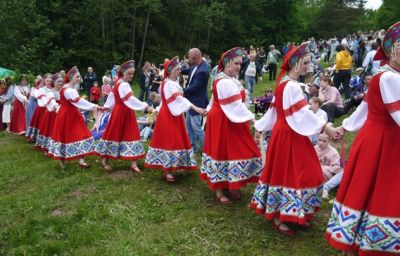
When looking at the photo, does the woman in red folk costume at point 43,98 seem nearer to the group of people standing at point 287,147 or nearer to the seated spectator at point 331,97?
the group of people standing at point 287,147

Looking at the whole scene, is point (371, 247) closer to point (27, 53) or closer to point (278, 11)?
point (27, 53)

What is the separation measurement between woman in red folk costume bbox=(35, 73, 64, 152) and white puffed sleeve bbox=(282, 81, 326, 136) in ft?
18.7

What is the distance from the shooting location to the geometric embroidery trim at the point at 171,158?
673cm

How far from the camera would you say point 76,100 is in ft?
25.2

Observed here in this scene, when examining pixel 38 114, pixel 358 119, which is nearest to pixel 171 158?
pixel 358 119

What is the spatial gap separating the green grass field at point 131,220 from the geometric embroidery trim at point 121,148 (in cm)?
36

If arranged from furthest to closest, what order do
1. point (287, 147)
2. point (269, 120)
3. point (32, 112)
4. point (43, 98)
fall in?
point (32, 112)
point (43, 98)
point (269, 120)
point (287, 147)

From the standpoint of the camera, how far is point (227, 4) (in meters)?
43.0

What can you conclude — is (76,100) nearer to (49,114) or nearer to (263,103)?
(49,114)

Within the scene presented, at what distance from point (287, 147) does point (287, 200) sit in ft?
1.82

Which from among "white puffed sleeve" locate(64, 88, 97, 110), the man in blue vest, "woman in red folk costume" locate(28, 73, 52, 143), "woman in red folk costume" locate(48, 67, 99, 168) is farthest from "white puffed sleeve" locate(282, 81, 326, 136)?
"woman in red folk costume" locate(28, 73, 52, 143)

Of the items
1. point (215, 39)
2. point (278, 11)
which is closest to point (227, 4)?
point (215, 39)

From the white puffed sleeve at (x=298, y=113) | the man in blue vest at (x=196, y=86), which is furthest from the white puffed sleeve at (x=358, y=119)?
the man in blue vest at (x=196, y=86)

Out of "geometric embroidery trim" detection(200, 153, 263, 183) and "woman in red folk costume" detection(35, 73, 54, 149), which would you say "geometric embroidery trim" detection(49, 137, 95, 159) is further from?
"geometric embroidery trim" detection(200, 153, 263, 183)
